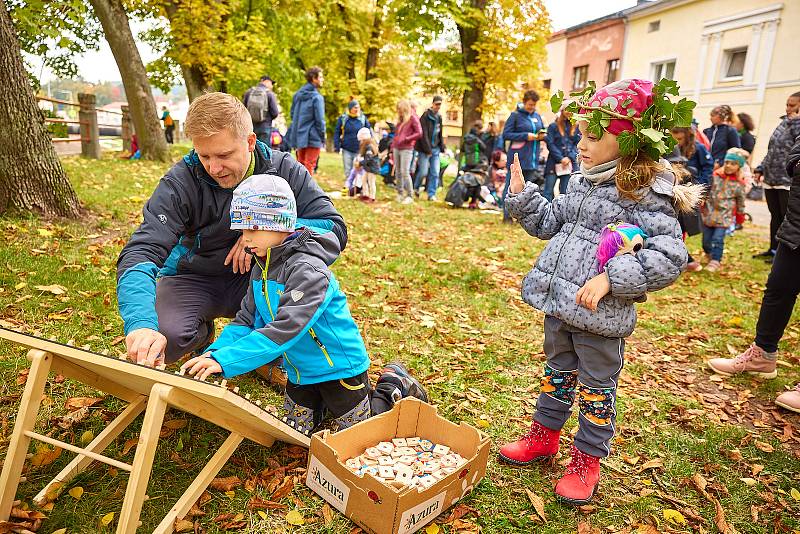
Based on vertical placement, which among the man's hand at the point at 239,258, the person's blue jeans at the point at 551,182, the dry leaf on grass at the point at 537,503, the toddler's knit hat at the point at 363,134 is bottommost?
the dry leaf on grass at the point at 537,503

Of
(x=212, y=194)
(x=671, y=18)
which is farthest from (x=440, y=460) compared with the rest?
(x=671, y=18)

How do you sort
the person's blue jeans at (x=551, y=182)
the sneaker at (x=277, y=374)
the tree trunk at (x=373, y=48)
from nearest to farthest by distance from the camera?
the sneaker at (x=277, y=374), the person's blue jeans at (x=551, y=182), the tree trunk at (x=373, y=48)

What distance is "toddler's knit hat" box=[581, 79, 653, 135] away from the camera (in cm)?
243

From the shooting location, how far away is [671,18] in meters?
25.4

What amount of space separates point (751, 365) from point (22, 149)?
7067 millimetres

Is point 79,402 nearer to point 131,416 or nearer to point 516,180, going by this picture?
point 131,416

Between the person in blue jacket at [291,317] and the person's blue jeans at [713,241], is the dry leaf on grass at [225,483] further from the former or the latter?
the person's blue jeans at [713,241]

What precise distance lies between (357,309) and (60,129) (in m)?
12.5

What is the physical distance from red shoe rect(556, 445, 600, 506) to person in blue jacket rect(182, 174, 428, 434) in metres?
1.07

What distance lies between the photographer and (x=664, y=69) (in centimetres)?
2644

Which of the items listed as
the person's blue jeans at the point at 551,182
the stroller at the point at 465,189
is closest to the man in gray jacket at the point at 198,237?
the person's blue jeans at the point at 551,182

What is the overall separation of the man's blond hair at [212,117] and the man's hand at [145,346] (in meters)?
0.94

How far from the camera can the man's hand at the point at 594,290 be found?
2.39 m

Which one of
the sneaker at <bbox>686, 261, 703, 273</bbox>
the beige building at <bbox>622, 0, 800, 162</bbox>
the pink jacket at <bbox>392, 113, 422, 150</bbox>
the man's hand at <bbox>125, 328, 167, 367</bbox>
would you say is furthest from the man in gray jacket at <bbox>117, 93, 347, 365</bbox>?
the beige building at <bbox>622, 0, 800, 162</bbox>
